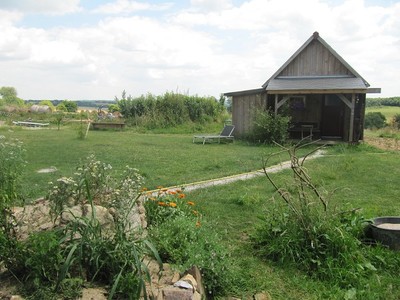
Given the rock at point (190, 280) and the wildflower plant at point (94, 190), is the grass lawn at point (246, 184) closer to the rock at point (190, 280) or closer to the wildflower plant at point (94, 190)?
the rock at point (190, 280)

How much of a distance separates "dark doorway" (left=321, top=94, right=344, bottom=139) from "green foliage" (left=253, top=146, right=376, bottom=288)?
13540 mm

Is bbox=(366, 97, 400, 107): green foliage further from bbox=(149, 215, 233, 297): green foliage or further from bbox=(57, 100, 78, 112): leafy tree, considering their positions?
bbox=(149, 215, 233, 297): green foliage

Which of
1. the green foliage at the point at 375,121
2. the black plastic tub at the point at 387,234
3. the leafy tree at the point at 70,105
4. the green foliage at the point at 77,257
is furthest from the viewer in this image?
the leafy tree at the point at 70,105

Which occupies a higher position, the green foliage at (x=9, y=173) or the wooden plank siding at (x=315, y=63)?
the wooden plank siding at (x=315, y=63)

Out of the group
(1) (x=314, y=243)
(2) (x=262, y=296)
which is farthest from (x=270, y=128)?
(2) (x=262, y=296)

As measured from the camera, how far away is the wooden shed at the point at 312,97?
15203 mm

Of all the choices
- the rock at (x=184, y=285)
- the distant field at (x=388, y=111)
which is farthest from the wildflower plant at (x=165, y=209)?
the distant field at (x=388, y=111)

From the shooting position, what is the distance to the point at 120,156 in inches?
419

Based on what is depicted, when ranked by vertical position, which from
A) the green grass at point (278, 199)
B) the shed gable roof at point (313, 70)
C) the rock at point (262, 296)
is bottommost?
the rock at point (262, 296)

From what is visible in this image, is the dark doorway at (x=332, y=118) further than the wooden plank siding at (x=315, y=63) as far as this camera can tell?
Yes

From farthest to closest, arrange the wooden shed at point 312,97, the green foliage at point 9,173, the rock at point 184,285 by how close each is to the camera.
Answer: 1. the wooden shed at point 312,97
2. the green foliage at point 9,173
3. the rock at point 184,285

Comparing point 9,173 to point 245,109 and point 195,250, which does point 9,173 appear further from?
point 245,109

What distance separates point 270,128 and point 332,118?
14.2ft

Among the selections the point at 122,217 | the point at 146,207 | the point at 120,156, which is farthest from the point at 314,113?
the point at 122,217
